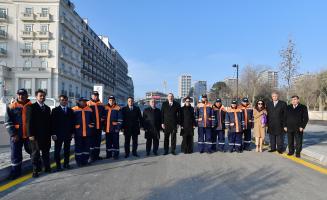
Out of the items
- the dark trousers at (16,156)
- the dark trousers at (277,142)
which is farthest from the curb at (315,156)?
the dark trousers at (16,156)

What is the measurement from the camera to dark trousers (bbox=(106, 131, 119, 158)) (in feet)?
32.2

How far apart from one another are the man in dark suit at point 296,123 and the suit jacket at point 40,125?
7.28 metres

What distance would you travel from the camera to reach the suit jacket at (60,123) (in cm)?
811

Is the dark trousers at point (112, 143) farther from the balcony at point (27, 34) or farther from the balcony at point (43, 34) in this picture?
the balcony at point (27, 34)

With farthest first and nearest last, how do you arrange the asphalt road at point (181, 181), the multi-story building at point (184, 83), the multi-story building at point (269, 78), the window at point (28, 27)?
1. the multi-story building at point (184, 83)
2. the multi-story building at point (269, 78)
3. the window at point (28, 27)
4. the asphalt road at point (181, 181)

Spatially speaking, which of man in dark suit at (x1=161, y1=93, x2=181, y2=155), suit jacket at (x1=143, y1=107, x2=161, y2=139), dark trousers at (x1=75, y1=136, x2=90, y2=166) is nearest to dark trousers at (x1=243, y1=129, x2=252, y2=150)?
man in dark suit at (x1=161, y1=93, x2=181, y2=155)

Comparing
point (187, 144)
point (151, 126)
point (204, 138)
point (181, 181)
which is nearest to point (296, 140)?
point (204, 138)

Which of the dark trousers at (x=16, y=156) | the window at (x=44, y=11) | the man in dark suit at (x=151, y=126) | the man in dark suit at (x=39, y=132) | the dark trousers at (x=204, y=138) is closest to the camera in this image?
the dark trousers at (x=16, y=156)

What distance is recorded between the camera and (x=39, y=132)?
7.38 meters

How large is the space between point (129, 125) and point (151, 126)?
742mm

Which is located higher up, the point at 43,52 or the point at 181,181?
the point at 43,52

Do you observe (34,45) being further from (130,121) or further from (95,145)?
(95,145)

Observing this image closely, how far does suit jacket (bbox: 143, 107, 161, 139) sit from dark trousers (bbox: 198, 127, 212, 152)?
1.47 m

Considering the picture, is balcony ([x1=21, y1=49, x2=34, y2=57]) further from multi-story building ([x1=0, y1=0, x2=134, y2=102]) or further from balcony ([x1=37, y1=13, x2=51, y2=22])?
balcony ([x1=37, y1=13, x2=51, y2=22])
